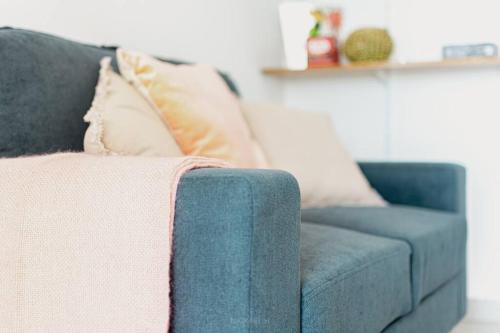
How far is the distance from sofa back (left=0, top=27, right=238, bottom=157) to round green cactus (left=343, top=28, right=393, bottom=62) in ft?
5.53

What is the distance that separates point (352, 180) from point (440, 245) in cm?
46

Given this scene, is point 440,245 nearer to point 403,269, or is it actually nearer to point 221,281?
point 403,269

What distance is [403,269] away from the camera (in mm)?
1604

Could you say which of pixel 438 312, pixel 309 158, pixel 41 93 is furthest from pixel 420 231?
pixel 41 93

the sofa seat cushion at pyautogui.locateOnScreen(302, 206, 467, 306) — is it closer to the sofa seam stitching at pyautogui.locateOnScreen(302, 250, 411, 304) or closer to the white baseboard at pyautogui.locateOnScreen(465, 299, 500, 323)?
the sofa seam stitching at pyautogui.locateOnScreen(302, 250, 411, 304)

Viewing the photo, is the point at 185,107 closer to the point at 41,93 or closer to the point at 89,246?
the point at 41,93

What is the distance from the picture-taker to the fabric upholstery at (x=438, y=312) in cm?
166

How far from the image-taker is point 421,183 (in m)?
2.36

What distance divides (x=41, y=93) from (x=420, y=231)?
1130mm

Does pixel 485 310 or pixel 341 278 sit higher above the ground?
pixel 341 278

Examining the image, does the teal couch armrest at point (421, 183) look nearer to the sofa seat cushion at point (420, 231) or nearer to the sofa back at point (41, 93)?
the sofa seat cushion at point (420, 231)

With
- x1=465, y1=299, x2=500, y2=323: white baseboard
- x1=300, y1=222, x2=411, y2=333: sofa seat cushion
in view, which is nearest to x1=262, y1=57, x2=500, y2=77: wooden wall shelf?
x1=465, y1=299, x2=500, y2=323: white baseboard

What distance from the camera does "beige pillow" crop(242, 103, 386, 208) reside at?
2.14 meters

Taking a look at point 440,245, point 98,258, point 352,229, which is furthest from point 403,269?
point 98,258
